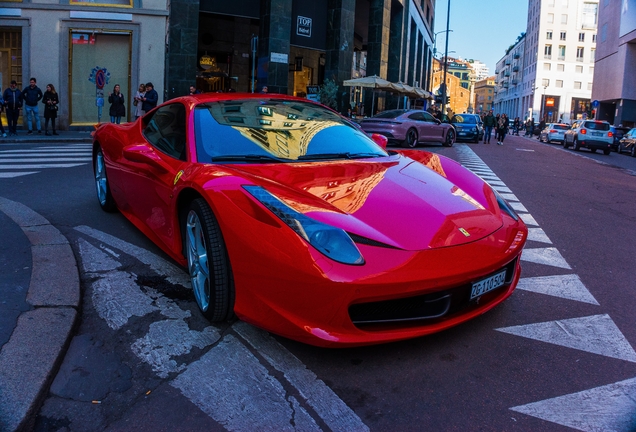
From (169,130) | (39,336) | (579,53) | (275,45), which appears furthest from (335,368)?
(579,53)

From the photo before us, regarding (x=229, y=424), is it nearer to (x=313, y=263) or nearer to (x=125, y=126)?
(x=313, y=263)

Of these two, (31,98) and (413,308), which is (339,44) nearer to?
(31,98)

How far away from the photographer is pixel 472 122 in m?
28.8

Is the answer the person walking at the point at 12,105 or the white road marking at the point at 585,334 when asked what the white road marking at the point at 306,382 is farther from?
the person walking at the point at 12,105

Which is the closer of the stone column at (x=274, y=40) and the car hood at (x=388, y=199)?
the car hood at (x=388, y=199)

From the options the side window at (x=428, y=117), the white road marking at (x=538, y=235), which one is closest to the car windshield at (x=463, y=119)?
the side window at (x=428, y=117)

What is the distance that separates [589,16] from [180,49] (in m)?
93.2

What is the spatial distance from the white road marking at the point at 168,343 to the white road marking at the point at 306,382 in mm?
194

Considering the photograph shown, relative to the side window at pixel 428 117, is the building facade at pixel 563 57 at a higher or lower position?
higher

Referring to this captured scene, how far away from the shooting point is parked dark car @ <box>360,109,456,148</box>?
19.5m

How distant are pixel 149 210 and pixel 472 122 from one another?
26.3m

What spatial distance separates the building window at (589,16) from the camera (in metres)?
96.4

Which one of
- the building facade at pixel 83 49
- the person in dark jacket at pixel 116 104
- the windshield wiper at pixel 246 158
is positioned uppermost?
the building facade at pixel 83 49

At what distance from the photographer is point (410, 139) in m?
20.1
